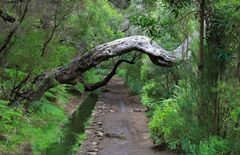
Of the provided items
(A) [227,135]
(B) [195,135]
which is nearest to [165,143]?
(B) [195,135]

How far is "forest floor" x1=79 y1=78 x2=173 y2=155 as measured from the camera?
11.9 metres

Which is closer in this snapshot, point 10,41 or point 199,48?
point 199,48

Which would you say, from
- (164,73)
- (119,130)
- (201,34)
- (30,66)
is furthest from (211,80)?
(164,73)

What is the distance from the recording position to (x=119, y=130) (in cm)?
1513

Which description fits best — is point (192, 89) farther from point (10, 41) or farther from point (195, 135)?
point (10, 41)

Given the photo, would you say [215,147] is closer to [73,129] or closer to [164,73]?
[73,129]

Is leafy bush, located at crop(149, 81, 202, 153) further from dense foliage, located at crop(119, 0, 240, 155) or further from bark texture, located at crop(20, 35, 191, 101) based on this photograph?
bark texture, located at crop(20, 35, 191, 101)

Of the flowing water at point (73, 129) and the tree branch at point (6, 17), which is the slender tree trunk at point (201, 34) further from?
the tree branch at point (6, 17)

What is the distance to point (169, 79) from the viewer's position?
55.7ft

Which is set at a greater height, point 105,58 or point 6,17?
point 6,17

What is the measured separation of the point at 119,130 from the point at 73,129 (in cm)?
173

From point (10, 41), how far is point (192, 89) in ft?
20.2

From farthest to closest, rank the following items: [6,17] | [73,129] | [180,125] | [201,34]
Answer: [73,129], [6,17], [180,125], [201,34]

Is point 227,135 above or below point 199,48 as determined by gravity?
below
